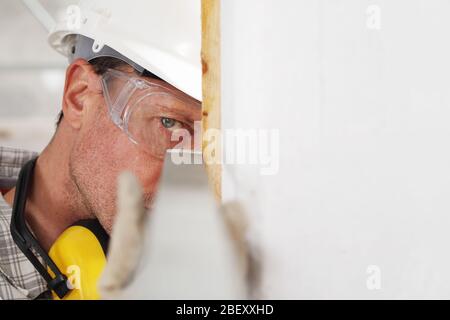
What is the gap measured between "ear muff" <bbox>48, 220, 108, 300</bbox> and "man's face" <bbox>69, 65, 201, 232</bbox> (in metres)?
0.04

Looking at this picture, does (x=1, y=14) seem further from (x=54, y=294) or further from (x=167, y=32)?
(x=54, y=294)

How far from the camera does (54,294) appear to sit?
83cm

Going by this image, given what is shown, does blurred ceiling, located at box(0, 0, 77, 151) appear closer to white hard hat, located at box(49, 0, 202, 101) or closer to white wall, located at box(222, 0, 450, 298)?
white hard hat, located at box(49, 0, 202, 101)

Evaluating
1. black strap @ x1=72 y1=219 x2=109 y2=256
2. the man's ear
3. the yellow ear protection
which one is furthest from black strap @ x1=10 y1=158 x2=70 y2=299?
Answer: the man's ear

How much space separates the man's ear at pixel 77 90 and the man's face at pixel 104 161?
19 mm

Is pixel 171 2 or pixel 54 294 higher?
pixel 171 2

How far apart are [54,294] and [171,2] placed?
682 millimetres

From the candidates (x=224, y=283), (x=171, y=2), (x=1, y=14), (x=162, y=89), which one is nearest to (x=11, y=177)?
(x=1, y=14)

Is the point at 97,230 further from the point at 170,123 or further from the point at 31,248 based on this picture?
the point at 170,123

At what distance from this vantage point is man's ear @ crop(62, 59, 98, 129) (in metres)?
0.91

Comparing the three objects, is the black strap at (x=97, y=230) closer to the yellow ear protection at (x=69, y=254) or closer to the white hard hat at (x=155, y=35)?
the yellow ear protection at (x=69, y=254)

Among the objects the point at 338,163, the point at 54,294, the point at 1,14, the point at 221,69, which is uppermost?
the point at 1,14

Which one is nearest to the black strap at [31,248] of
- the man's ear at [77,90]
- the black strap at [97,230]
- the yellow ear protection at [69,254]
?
the yellow ear protection at [69,254]

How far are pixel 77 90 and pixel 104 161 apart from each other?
20cm
